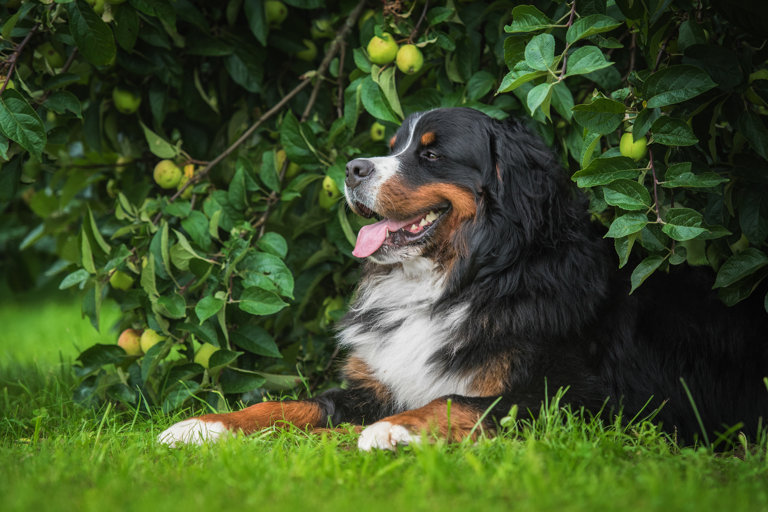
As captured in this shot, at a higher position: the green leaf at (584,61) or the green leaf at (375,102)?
the green leaf at (584,61)

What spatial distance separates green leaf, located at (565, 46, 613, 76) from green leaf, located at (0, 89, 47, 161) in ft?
6.78

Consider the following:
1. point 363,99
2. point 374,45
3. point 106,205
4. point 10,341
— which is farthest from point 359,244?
point 10,341

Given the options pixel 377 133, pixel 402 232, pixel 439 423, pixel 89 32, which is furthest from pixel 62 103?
pixel 439 423

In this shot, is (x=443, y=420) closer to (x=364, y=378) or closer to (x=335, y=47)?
(x=364, y=378)

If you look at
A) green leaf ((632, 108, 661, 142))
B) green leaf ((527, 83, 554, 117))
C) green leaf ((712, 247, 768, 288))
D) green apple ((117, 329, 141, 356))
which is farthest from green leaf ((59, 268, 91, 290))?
green leaf ((712, 247, 768, 288))

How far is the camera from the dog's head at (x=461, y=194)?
331 centimetres

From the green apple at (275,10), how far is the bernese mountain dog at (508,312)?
1.06 meters

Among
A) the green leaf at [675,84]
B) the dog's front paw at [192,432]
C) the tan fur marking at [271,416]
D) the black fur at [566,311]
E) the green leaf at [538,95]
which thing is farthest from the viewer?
the black fur at [566,311]

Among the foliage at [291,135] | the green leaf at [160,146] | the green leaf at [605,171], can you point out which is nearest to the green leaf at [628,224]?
the foliage at [291,135]

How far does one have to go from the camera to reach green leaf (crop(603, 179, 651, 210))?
2.79 m

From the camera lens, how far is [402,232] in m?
3.44

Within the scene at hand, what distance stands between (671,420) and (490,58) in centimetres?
190

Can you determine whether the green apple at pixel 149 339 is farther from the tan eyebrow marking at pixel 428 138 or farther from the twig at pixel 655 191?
the twig at pixel 655 191

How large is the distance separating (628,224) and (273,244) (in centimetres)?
163
